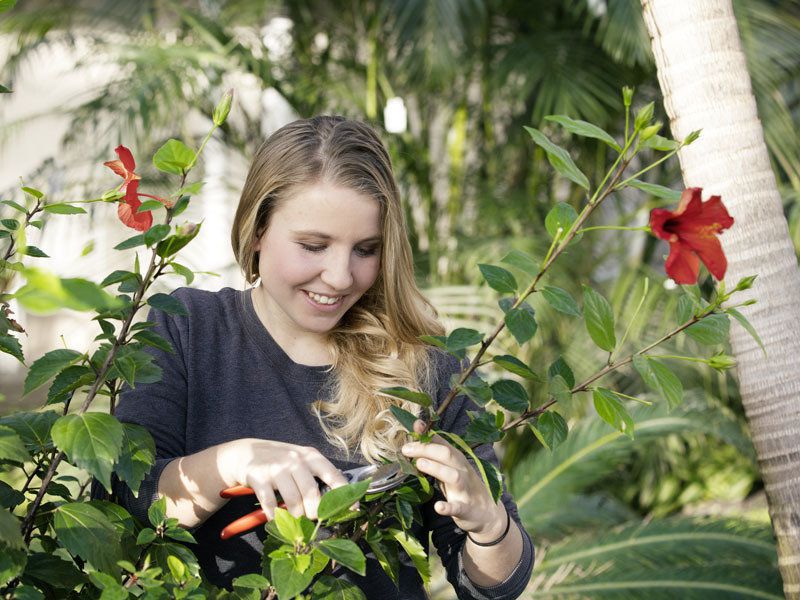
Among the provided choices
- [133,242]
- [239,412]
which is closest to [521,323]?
[133,242]

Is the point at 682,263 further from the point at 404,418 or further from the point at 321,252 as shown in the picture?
the point at 321,252

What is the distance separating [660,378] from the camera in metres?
0.93

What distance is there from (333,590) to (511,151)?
11.6ft

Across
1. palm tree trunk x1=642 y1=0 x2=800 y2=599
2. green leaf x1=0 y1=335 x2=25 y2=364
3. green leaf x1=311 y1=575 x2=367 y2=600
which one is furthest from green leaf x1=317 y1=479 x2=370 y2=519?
palm tree trunk x1=642 y1=0 x2=800 y2=599


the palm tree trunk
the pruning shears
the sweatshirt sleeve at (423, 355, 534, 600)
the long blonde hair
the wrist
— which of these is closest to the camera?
the pruning shears

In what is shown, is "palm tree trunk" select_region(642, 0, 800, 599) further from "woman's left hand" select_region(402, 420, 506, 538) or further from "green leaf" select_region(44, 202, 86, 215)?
"green leaf" select_region(44, 202, 86, 215)

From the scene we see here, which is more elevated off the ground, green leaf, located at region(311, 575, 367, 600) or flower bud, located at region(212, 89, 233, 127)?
flower bud, located at region(212, 89, 233, 127)

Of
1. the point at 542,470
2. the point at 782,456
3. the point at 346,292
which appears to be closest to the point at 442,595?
the point at 542,470

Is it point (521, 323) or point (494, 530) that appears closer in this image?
point (521, 323)

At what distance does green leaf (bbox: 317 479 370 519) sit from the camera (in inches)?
32.8

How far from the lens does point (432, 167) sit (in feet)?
13.6

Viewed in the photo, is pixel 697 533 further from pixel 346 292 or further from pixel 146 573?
pixel 146 573

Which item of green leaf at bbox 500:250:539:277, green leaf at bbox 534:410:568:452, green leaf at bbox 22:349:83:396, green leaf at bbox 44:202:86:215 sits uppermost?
green leaf at bbox 44:202:86:215

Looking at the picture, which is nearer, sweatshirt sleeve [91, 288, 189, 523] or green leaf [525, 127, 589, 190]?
green leaf [525, 127, 589, 190]
